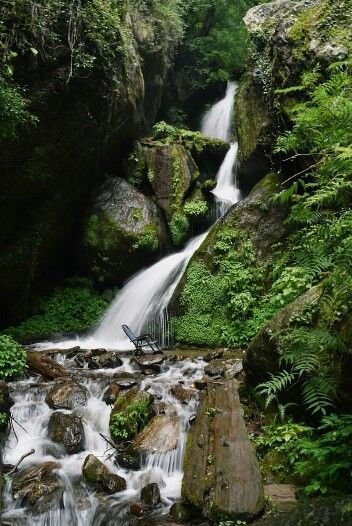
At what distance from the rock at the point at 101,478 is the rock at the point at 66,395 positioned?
1333 mm

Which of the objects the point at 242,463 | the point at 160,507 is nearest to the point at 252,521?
the point at 242,463

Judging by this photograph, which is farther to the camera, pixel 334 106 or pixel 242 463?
pixel 334 106

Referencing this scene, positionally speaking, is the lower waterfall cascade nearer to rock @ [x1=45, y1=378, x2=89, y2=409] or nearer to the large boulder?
rock @ [x1=45, y1=378, x2=89, y2=409]

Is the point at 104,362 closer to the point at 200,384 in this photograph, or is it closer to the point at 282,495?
the point at 200,384

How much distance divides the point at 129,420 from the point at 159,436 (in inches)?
20.1

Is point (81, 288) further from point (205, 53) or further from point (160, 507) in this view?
point (205, 53)

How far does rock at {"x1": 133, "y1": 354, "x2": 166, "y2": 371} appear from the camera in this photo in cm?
798

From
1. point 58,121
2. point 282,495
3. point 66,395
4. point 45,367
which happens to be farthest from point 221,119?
point 282,495

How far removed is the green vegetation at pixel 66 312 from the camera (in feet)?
37.6

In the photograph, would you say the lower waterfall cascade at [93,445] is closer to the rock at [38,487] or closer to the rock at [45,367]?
the rock at [38,487]

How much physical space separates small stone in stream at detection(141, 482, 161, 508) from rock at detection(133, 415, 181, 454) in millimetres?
560

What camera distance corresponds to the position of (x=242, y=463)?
4426 mm

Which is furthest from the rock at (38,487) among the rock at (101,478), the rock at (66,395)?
the rock at (66,395)

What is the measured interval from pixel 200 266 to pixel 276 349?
5.31 metres
